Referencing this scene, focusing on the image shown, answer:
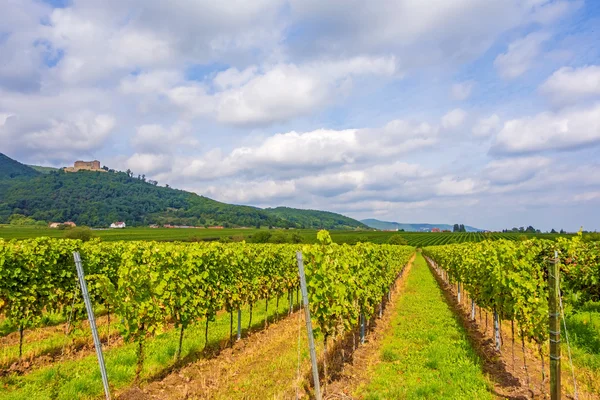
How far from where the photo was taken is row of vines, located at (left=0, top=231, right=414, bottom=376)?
25.6ft

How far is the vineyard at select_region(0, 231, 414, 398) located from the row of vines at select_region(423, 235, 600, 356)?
11.9 feet

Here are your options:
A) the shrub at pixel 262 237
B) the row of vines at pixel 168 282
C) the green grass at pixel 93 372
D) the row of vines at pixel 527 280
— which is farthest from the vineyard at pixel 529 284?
the shrub at pixel 262 237

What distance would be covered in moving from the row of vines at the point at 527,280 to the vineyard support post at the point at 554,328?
27 cm

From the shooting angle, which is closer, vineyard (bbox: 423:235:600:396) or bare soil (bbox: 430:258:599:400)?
bare soil (bbox: 430:258:599:400)

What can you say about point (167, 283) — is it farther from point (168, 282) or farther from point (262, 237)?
point (262, 237)

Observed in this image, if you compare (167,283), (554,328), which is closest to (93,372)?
(167,283)

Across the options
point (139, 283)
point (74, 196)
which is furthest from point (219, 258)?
point (74, 196)

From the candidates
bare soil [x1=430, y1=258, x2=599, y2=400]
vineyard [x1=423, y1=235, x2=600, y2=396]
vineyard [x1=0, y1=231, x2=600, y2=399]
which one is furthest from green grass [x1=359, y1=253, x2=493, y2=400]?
vineyard [x1=423, y1=235, x2=600, y2=396]

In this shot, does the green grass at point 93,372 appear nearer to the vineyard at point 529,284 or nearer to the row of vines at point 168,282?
the row of vines at point 168,282

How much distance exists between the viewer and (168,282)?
9.06 meters

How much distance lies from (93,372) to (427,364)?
8.11 meters

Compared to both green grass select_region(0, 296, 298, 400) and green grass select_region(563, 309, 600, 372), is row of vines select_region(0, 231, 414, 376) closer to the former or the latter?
green grass select_region(0, 296, 298, 400)

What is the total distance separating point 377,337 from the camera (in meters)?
11.9

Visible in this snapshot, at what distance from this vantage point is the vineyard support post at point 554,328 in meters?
5.34
